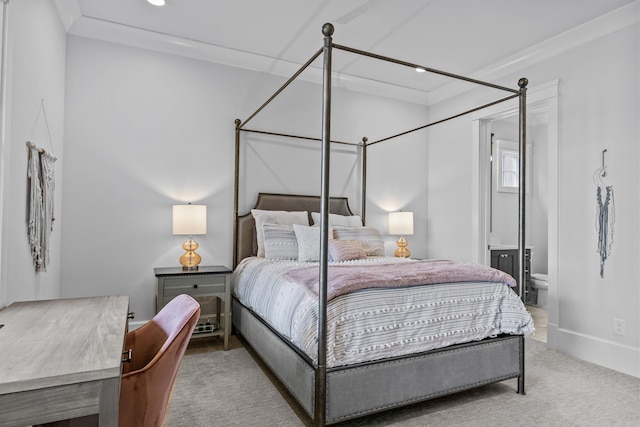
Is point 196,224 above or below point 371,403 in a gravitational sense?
above

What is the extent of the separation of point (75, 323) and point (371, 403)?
148 centimetres

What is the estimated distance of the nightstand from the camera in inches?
123

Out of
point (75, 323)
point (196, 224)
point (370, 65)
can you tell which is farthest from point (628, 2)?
point (75, 323)

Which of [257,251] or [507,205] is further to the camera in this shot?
[507,205]

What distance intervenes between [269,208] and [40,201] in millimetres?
2051

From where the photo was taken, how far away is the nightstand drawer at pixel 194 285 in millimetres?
3142

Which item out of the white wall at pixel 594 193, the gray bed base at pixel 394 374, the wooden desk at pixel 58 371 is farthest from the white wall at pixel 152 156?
the white wall at pixel 594 193

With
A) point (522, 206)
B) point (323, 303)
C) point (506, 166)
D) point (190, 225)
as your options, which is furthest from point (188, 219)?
point (506, 166)

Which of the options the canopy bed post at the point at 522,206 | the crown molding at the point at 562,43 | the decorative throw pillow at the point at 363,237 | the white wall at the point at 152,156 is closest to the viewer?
the canopy bed post at the point at 522,206

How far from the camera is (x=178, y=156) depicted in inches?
144

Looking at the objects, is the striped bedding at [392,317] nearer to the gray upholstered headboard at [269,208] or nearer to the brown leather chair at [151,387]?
the brown leather chair at [151,387]

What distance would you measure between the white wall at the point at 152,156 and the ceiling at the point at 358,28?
19 centimetres

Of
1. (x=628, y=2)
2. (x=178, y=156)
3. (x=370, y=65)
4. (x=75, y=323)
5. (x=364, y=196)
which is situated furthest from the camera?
(x=364, y=196)

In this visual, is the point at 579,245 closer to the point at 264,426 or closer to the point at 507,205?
the point at 507,205
